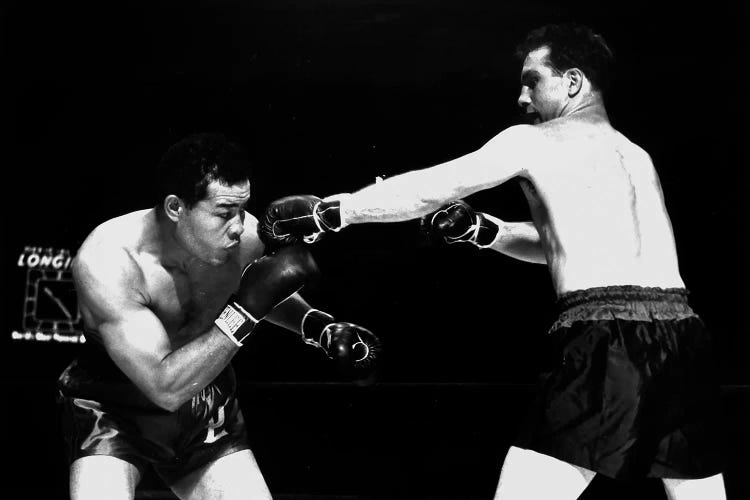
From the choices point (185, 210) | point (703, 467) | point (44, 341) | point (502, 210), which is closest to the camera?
point (703, 467)

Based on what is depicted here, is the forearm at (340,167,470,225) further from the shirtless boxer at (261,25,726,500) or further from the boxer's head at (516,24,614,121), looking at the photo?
the boxer's head at (516,24,614,121)

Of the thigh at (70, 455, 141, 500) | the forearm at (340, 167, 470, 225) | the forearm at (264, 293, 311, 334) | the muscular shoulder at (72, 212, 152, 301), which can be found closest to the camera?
the forearm at (340, 167, 470, 225)

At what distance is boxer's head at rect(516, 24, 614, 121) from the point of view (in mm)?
2346

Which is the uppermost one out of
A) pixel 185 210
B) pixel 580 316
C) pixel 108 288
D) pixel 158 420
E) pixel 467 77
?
pixel 467 77

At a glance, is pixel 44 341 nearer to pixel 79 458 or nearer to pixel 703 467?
pixel 79 458

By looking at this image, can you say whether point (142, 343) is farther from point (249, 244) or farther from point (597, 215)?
point (597, 215)

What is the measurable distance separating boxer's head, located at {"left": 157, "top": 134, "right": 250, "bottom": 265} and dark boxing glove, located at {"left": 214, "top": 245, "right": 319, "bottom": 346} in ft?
0.63

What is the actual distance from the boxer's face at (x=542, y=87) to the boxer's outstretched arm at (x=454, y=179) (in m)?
0.18

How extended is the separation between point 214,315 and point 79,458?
522mm

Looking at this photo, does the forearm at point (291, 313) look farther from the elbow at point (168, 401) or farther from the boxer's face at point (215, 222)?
the elbow at point (168, 401)

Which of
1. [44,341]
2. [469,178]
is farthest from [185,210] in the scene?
[44,341]

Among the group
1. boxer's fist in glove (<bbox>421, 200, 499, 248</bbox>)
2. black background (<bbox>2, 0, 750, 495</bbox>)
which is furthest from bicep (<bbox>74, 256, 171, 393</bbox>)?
black background (<bbox>2, 0, 750, 495</bbox>)

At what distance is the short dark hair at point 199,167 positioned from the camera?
8.20 ft

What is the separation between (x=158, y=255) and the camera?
2537mm
